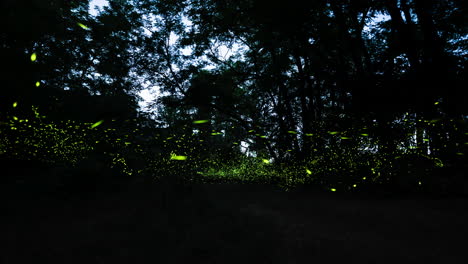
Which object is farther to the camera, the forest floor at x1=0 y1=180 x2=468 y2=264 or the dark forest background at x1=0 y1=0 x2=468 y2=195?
the dark forest background at x1=0 y1=0 x2=468 y2=195

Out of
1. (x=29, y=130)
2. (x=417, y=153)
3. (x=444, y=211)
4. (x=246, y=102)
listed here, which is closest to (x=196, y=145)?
(x=246, y=102)

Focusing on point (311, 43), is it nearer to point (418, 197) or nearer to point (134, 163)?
point (418, 197)

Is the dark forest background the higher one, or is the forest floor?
the dark forest background

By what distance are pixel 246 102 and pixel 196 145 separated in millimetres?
5174

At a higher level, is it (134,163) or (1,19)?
(1,19)

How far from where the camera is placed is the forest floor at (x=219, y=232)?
267cm

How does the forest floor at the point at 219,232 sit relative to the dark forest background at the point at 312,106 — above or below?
below

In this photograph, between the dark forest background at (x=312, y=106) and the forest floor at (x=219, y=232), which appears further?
the dark forest background at (x=312, y=106)

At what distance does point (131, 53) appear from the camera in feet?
47.7

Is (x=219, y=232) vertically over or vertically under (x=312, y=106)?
under

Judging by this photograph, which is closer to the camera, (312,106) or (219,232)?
(219,232)

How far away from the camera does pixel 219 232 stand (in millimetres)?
3332

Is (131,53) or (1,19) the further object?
(131,53)

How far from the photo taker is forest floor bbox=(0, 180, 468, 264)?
2.67 meters
